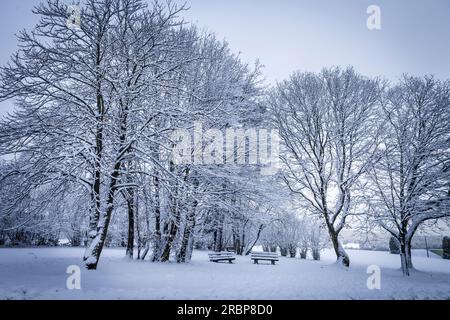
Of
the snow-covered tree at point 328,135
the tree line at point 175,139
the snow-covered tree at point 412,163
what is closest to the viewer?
the tree line at point 175,139

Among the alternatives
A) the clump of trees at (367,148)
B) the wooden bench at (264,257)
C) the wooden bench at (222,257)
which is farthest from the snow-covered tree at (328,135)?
the wooden bench at (222,257)

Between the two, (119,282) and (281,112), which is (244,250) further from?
(119,282)

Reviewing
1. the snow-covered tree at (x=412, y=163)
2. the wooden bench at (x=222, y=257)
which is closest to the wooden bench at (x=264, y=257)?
the wooden bench at (x=222, y=257)

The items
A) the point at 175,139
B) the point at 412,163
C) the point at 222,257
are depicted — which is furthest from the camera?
the point at 222,257

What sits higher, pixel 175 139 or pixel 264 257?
pixel 175 139

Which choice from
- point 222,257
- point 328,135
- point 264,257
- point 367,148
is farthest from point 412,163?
point 222,257

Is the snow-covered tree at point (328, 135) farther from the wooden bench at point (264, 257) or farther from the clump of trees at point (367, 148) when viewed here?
the wooden bench at point (264, 257)

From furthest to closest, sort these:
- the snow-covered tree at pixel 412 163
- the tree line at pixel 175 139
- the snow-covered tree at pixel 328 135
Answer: the snow-covered tree at pixel 328 135 → the snow-covered tree at pixel 412 163 → the tree line at pixel 175 139

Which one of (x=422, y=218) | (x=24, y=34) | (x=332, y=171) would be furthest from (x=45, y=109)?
(x=422, y=218)

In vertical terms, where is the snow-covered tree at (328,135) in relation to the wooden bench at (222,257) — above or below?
above

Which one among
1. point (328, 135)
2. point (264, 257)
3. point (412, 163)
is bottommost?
point (264, 257)

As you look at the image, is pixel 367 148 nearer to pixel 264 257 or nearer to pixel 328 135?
pixel 328 135

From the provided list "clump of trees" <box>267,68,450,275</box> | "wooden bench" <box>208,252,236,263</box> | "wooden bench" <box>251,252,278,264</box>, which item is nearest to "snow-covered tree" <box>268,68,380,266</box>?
"clump of trees" <box>267,68,450,275</box>

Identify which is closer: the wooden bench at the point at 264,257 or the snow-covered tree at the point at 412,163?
the snow-covered tree at the point at 412,163
